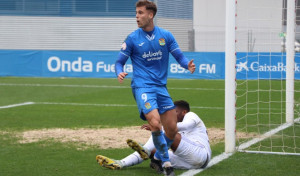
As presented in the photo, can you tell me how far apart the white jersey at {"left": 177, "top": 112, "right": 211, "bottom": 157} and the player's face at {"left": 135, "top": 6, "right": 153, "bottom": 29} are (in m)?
1.32

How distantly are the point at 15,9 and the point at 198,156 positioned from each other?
33.2m

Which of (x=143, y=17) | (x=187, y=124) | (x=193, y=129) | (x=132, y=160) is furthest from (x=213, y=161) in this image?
(x=143, y=17)

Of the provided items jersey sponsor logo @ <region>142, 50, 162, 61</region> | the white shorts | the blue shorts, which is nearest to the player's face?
jersey sponsor logo @ <region>142, 50, 162, 61</region>

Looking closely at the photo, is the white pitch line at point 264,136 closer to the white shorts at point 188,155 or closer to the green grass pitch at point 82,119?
the green grass pitch at point 82,119

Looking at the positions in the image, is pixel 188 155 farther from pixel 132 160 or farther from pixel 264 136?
pixel 264 136

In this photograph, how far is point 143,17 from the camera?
7516 millimetres

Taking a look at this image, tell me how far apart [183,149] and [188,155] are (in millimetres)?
107

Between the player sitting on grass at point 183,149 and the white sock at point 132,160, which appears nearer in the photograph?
the player sitting on grass at point 183,149

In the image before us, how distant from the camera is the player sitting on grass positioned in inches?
299

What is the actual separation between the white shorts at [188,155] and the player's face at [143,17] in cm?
149

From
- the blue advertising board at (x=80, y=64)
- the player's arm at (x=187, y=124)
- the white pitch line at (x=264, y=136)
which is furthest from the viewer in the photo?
the blue advertising board at (x=80, y=64)

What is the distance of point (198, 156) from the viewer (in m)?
7.66

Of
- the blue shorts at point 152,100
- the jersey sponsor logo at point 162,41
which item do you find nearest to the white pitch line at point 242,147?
the blue shorts at point 152,100

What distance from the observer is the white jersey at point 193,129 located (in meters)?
7.84
